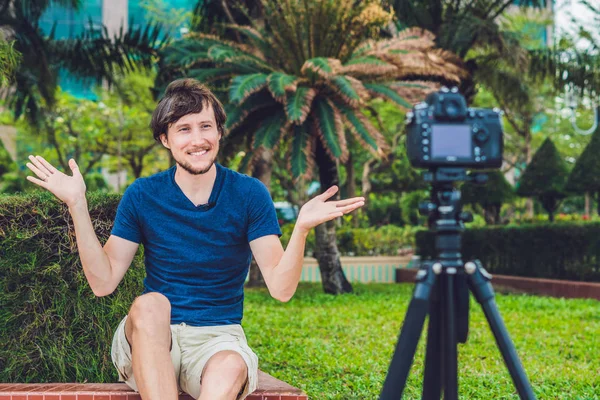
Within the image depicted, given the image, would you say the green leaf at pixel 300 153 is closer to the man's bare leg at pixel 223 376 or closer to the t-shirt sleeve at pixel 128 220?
the t-shirt sleeve at pixel 128 220

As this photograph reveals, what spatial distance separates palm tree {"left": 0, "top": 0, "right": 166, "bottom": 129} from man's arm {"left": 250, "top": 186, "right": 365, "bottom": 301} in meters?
12.7

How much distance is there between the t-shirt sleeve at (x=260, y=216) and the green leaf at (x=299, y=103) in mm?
7479

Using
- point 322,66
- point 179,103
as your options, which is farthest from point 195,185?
point 322,66

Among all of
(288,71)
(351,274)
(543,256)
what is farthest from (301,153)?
(351,274)

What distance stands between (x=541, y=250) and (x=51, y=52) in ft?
33.2

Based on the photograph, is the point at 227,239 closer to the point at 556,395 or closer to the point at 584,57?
the point at 556,395

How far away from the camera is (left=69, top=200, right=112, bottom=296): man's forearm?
9.98ft

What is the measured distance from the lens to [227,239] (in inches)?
129

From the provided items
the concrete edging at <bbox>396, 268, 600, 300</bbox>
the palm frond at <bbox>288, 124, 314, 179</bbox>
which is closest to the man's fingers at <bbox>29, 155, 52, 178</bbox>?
the palm frond at <bbox>288, 124, 314, 179</bbox>

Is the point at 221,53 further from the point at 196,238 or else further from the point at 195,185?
the point at 196,238

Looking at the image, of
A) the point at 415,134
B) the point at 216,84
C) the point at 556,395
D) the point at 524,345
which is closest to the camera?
the point at 415,134

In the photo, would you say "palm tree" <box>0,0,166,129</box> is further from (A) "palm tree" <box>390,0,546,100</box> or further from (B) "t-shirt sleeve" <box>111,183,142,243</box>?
(B) "t-shirt sleeve" <box>111,183,142,243</box>

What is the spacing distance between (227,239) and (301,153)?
8532 millimetres

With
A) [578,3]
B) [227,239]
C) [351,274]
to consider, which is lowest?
[351,274]
